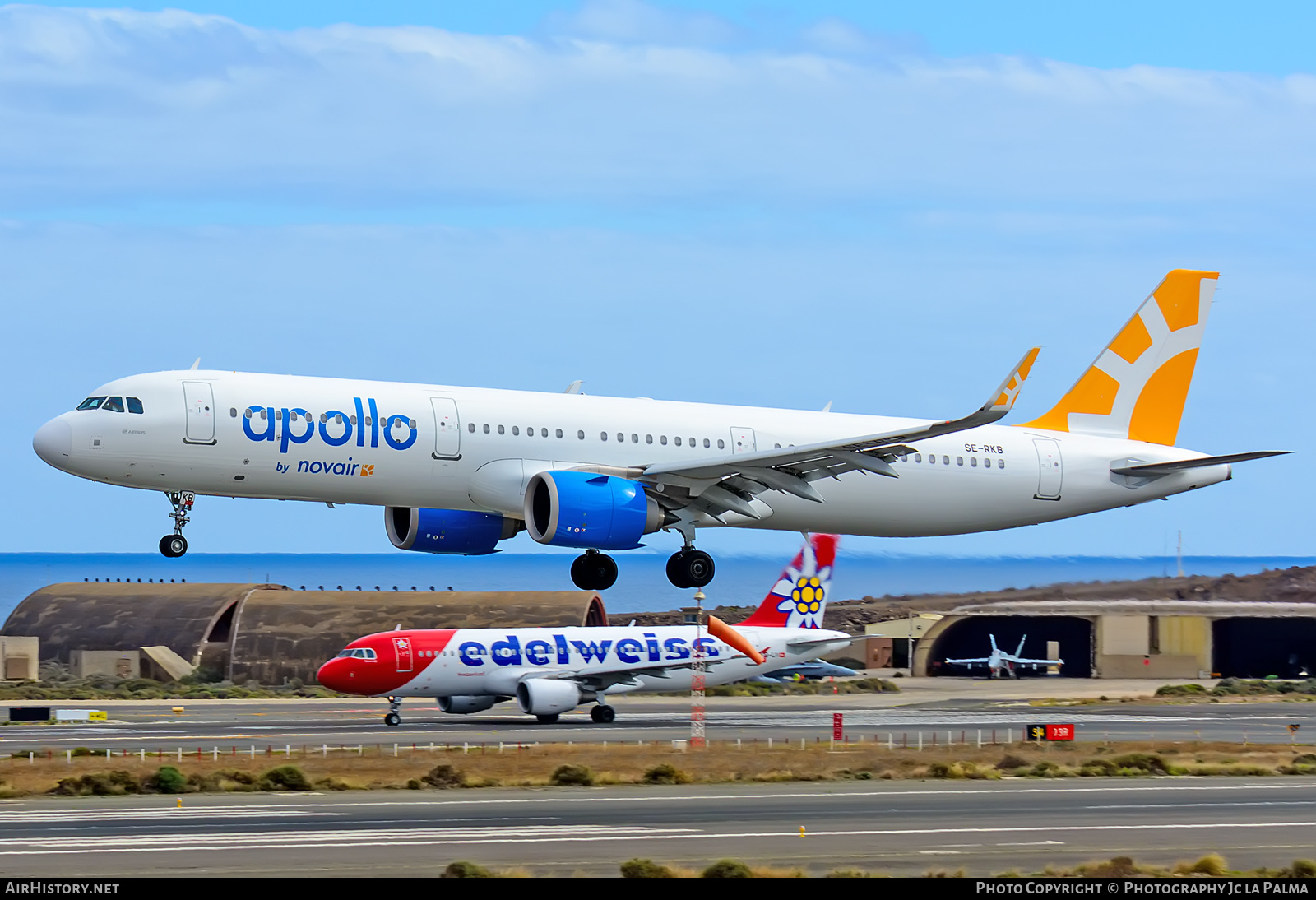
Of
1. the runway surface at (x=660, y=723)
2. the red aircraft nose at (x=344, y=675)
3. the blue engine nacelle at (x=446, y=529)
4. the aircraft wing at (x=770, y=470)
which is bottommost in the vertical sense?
the runway surface at (x=660, y=723)

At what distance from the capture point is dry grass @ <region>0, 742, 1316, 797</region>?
156 feet

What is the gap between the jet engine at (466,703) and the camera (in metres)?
72.0

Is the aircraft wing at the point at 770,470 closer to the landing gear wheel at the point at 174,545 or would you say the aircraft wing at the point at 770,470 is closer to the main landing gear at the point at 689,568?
the main landing gear at the point at 689,568

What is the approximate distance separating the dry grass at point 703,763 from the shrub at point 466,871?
18.9 meters

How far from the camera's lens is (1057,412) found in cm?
5262

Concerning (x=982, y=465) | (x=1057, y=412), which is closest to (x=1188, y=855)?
(x=982, y=465)

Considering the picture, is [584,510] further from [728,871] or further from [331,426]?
[728,871]

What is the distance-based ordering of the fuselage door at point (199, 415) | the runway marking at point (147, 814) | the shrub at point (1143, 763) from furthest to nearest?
the shrub at point (1143, 763), the fuselage door at point (199, 415), the runway marking at point (147, 814)

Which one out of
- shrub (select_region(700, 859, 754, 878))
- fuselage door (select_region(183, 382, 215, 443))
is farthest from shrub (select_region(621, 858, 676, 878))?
fuselage door (select_region(183, 382, 215, 443))

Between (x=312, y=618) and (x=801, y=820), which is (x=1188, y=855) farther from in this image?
(x=312, y=618)

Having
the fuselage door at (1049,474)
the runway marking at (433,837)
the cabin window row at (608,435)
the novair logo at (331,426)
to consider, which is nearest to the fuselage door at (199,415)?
the novair logo at (331,426)

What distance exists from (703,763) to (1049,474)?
44.0ft

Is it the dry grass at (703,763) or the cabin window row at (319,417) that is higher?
the cabin window row at (319,417)

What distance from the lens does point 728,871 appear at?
27.1 m
